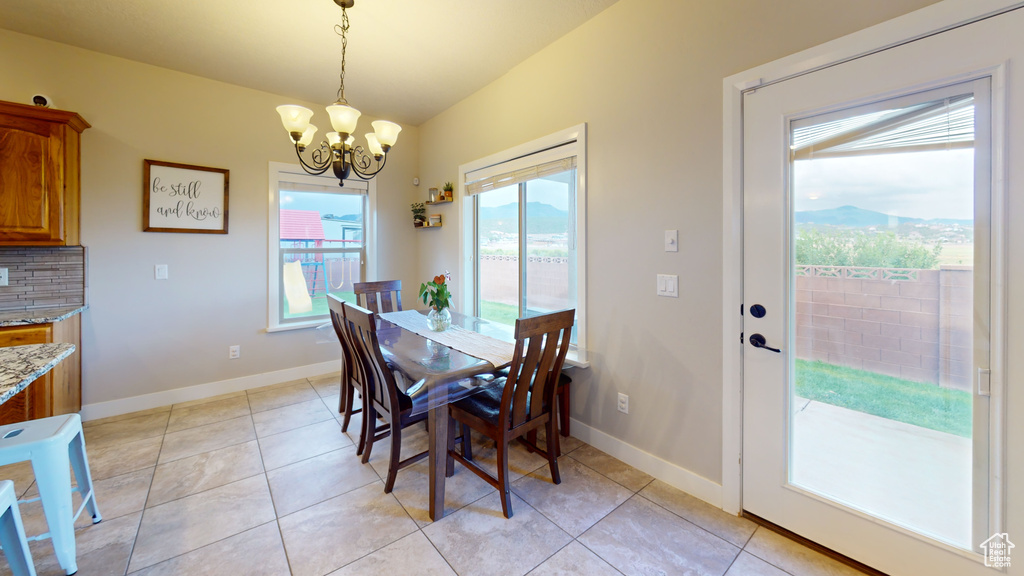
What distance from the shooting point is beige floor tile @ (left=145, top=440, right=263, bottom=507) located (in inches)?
79.2

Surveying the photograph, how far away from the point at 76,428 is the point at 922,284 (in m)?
3.46

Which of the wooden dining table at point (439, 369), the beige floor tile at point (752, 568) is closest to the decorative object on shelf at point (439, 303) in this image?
the wooden dining table at point (439, 369)

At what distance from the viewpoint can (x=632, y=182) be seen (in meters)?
2.21

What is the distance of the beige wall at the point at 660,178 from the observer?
1772 millimetres

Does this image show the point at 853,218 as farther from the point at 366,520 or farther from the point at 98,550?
the point at 98,550

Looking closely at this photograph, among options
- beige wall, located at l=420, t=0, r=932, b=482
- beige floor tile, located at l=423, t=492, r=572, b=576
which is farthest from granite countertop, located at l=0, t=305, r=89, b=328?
beige wall, located at l=420, t=0, r=932, b=482

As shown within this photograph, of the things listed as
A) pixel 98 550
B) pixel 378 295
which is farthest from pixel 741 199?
pixel 98 550

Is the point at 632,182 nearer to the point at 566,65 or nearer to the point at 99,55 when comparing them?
the point at 566,65

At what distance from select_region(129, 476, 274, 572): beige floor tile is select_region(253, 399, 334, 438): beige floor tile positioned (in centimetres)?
67

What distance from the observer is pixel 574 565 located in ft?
5.08

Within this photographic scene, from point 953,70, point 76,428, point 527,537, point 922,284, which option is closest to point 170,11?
point 76,428

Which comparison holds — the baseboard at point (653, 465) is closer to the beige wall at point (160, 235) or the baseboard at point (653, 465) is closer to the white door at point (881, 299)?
the white door at point (881, 299)

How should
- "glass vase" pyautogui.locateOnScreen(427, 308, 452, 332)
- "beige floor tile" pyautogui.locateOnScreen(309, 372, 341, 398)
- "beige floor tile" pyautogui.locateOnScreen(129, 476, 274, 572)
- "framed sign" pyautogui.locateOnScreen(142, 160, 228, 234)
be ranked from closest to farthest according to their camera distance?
1. "beige floor tile" pyautogui.locateOnScreen(129, 476, 274, 572)
2. "glass vase" pyautogui.locateOnScreen(427, 308, 452, 332)
3. "framed sign" pyautogui.locateOnScreen(142, 160, 228, 234)
4. "beige floor tile" pyautogui.locateOnScreen(309, 372, 341, 398)

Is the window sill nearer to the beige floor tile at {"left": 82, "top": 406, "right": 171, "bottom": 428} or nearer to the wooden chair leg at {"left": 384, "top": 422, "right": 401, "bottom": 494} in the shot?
the beige floor tile at {"left": 82, "top": 406, "right": 171, "bottom": 428}
